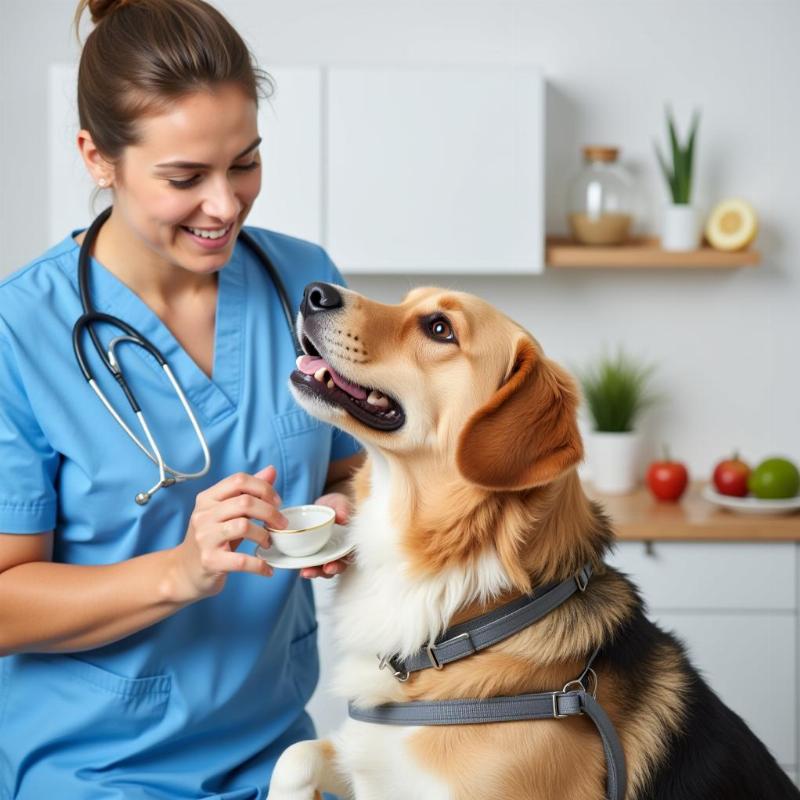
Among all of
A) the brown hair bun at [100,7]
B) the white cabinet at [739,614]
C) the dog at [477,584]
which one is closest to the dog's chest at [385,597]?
the dog at [477,584]

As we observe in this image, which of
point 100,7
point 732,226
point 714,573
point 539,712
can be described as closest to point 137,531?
point 539,712

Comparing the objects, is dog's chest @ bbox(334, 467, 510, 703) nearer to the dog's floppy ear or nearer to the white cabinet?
the dog's floppy ear

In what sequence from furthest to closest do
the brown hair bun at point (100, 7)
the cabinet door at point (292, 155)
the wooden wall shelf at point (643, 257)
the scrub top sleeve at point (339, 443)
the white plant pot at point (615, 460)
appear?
the white plant pot at point (615, 460) → the wooden wall shelf at point (643, 257) → the cabinet door at point (292, 155) → the scrub top sleeve at point (339, 443) → the brown hair bun at point (100, 7)

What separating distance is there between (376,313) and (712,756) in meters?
0.72

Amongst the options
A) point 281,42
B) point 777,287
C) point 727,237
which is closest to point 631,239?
point 727,237

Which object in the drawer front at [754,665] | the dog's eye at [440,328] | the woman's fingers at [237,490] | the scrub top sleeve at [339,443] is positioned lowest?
the drawer front at [754,665]

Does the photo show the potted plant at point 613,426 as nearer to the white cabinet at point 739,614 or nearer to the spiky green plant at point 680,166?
the white cabinet at point 739,614

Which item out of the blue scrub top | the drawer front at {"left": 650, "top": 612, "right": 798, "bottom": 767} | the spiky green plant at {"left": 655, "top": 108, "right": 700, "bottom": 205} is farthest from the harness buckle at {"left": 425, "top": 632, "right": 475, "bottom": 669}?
the spiky green plant at {"left": 655, "top": 108, "right": 700, "bottom": 205}

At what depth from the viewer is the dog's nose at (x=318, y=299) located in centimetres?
136

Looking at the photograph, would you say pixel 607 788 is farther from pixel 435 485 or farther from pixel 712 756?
pixel 435 485

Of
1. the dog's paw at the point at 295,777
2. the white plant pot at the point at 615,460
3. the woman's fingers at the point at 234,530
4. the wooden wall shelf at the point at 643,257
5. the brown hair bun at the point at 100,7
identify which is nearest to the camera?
the woman's fingers at the point at 234,530

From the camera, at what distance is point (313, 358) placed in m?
1.40

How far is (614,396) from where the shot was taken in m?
3.07

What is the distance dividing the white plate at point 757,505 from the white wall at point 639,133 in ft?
1.38
